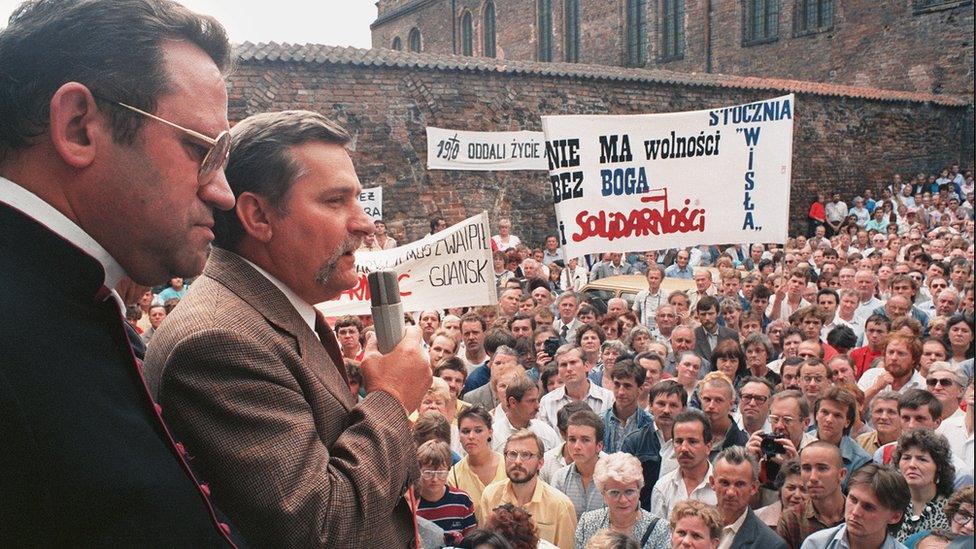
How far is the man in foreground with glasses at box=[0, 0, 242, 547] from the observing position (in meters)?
1.03

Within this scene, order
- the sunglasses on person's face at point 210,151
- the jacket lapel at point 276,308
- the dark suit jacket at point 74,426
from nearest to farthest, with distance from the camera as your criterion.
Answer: the dark suit jacket at point 74,426
the sunglasses on person's face at point 210,151
the jacket lapel at point 276,308

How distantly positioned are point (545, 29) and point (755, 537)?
103ft

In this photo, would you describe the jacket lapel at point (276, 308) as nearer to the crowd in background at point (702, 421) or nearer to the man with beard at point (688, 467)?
the crowd in background at point (702, 421)

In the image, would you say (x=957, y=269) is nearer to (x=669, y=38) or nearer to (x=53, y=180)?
(x=53, y=180)

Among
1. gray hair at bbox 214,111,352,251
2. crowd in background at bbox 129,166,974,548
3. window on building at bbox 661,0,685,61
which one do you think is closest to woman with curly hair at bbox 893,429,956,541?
crowd in background at bbox 129,166,974,548

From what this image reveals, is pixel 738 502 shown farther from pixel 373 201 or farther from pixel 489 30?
pixel 489 30

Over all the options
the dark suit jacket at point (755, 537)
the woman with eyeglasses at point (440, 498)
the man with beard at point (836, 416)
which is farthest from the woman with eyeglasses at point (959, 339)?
the woman with eyeglasses at point (440, 498)

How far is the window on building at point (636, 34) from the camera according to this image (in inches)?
1210

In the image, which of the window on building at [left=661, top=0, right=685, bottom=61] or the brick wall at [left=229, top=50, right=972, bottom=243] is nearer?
the brick wall at [left=229, top=50, right=972, bottom=243]

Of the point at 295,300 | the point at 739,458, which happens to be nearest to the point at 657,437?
the point at 739,458

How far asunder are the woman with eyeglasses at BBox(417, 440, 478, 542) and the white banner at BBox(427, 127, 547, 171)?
11.6 meters

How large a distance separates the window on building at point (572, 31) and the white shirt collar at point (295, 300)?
1269 inches

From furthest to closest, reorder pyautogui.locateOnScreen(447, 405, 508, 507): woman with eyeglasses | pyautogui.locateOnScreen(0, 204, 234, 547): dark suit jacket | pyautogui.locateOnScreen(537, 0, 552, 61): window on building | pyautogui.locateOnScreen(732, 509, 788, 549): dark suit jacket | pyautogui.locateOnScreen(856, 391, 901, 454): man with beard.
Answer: pyautogui.locateOnScreen(537, 0, 552, 61): window on building
pyautogui.locateOnScreen(856, 391, 901, 454): man with beard
pyautogui.locateOnScreen(447, 405, 508, 507): woman with eyeglasses
pyautogui.locateOnScreen(732, 509, 788, 549): dark suit jacket
pyautogui.locateOnScreen(0, 204, 234, 547): dark suit jacket

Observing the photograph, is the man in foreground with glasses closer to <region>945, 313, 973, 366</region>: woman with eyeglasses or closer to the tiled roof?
<region>945, 313, 973, 366</region>: woman with eyeglasses
